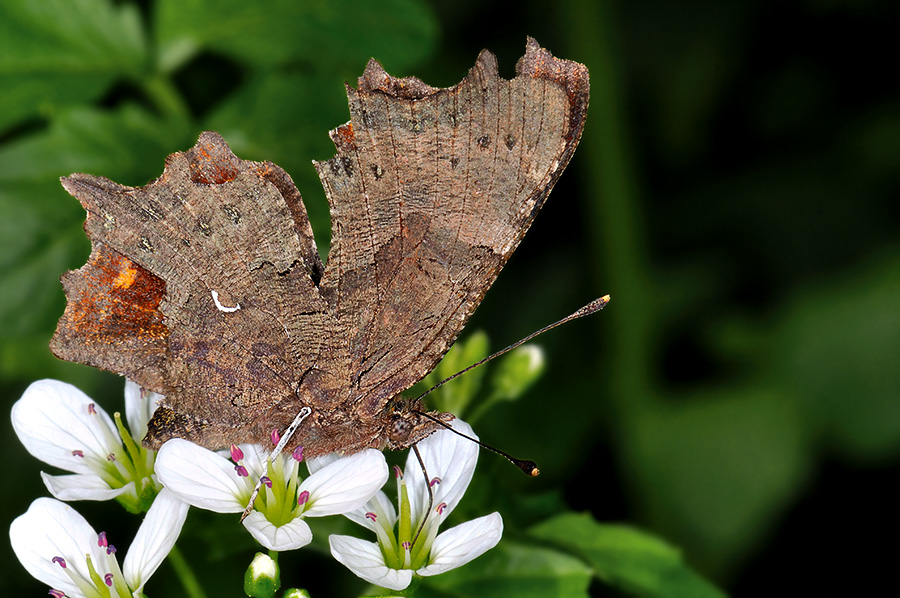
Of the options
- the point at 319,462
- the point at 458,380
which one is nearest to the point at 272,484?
the point at 319,462

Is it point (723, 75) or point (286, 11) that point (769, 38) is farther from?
point (286, 11)

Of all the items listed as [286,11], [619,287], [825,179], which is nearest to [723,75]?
[825,179]

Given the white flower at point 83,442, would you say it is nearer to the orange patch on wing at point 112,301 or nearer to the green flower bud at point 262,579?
the orange patch on wing at point 112,301

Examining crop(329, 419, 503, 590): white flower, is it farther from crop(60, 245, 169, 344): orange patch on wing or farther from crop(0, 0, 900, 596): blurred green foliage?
crop(60, 245, 169, 344): orange patch on wing

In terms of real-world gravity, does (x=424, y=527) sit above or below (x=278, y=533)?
above

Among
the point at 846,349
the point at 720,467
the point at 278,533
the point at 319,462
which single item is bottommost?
the point at 278,533

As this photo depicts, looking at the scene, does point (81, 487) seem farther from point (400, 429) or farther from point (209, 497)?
point (400, 429)

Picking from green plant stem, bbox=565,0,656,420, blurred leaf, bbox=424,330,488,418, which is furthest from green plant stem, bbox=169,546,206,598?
green plant stem, bbox=565,0,656,420

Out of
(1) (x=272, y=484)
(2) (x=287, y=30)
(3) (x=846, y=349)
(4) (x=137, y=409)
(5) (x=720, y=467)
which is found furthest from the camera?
(3) (x=846, y=349)
